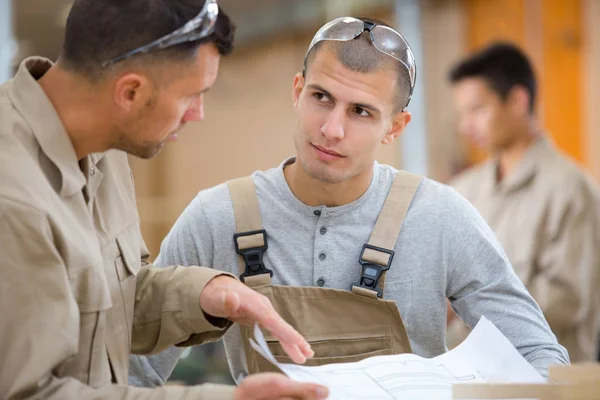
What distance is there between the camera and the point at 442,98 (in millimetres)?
6082

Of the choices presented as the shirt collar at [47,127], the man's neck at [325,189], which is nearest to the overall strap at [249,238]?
the man's neck at [325,189]

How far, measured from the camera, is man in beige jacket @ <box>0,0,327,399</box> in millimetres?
1022

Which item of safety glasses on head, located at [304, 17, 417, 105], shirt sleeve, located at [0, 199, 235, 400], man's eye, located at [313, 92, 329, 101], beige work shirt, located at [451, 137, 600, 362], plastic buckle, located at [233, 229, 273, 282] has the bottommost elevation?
beige work shirt, located at [451, 137, 600, 362]

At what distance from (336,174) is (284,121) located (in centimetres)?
490

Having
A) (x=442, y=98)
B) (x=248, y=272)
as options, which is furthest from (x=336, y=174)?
(x=442, y=98)

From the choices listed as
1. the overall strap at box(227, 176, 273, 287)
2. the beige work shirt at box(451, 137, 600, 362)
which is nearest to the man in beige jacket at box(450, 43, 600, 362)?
the beige work shirt at box(451, 137, 600, 362)

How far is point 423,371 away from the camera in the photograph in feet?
4.20

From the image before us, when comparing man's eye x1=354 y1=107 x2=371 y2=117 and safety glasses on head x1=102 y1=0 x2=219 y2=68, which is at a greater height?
safety glasses on head x1=102 y1=0 x2=219 y2=68

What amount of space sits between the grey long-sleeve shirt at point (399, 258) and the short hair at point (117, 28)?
0.50 m

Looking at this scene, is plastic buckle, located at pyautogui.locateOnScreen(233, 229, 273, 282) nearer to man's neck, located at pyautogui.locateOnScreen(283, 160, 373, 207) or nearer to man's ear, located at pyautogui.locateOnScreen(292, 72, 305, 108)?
man's neck, located at pyautogui.locateOnScreen(283, 160, 373, 207)

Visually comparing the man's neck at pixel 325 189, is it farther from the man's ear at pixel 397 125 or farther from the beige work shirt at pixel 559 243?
the beige work shirt at pixel 559 243

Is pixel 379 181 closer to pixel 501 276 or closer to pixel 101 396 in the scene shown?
pixel 501 276

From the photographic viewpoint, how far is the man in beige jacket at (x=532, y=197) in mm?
2984

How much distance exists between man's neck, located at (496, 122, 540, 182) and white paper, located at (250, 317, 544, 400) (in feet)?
6.76
